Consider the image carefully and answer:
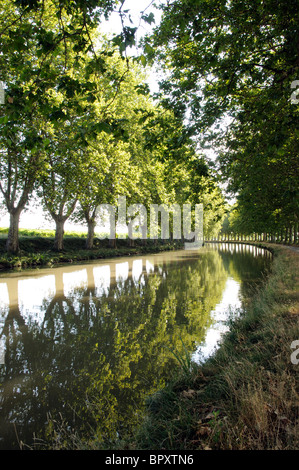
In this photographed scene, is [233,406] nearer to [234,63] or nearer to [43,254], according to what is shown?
[234,63]

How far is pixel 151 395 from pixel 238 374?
4.18 ft

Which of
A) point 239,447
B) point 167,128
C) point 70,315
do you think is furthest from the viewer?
point 70,315

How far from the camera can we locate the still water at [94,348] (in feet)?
12.1

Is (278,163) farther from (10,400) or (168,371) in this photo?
(10,400)

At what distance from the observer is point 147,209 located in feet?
123

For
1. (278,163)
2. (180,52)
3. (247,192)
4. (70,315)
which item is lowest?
(70,315)

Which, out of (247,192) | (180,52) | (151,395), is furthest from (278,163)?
(151,395)

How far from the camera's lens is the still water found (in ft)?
12.1

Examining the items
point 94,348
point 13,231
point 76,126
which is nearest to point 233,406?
point 94,348

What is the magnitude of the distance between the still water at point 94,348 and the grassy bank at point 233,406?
486 millimetres

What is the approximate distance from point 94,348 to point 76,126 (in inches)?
169

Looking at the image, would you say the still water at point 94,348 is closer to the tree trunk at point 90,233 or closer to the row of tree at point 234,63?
the row of tree at point 234,63

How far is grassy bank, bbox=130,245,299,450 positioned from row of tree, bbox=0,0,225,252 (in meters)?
3.96

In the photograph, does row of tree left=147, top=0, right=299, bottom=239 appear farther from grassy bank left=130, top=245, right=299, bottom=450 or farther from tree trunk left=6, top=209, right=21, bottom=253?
tree trunk left=6, top=209, right=21, bottom=253
